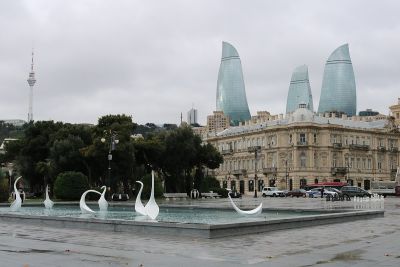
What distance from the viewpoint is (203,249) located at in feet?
47.4

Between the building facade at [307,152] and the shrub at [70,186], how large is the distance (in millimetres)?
49855

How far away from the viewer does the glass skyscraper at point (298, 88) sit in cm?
17712

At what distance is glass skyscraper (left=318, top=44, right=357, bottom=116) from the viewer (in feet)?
560

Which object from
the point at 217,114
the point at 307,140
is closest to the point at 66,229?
the point at 307,140

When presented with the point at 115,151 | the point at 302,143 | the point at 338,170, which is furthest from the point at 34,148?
the point at 338,170

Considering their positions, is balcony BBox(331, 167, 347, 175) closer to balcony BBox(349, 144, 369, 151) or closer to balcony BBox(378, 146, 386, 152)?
balcony BBox(349, 144, 369, 151)

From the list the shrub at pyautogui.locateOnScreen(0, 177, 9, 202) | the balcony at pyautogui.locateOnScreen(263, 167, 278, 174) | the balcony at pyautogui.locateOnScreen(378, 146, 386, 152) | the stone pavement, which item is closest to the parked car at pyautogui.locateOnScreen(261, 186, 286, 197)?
the balcony at pyautogui.locateOnScreen(263, 167, 278, 174)

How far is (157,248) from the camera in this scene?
14578mm

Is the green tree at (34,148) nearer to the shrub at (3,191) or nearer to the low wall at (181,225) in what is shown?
the shrub at (3,191)

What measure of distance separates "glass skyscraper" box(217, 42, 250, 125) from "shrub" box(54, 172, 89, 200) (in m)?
129

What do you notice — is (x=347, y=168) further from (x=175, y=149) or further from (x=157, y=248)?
(x=157, y=248)

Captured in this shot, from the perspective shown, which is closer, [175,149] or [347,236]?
[347,236]

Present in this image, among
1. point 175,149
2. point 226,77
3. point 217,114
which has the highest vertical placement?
point 226,77

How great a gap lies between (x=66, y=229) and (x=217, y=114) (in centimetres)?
15294
